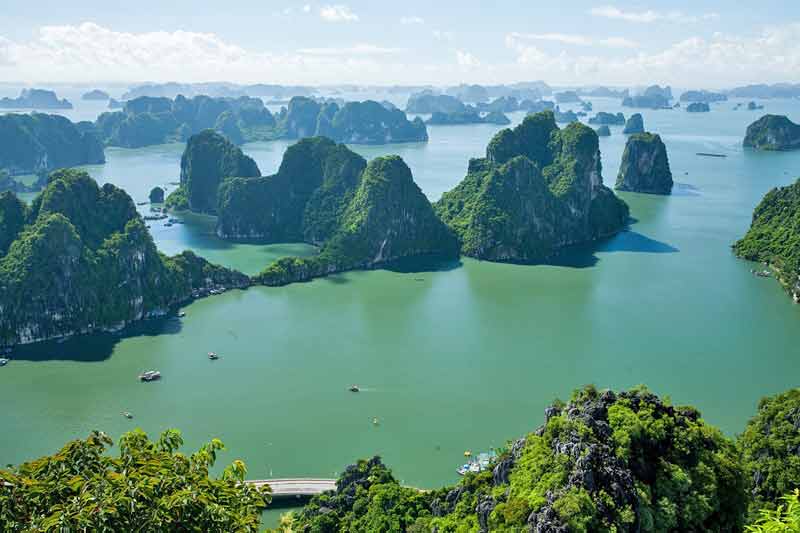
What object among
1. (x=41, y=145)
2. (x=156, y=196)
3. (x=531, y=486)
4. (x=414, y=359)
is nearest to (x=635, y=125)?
(x=156, y=196)

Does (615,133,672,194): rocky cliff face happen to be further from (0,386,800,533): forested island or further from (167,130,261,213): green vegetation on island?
(0,386,800,533): forested island

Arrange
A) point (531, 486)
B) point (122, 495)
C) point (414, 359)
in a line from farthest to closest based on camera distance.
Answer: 1. point (414, 359)
2. point (531, 486)
3. point (122, 495)

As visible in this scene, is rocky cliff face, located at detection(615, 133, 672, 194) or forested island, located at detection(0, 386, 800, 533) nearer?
forested island, located at detection(0, 386, 800, 533)

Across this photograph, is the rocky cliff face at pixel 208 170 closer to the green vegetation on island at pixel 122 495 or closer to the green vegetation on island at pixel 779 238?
the green vegetation on island at pixel 779 238

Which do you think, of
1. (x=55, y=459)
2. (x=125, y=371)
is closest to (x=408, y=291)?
(x=125, y=371)

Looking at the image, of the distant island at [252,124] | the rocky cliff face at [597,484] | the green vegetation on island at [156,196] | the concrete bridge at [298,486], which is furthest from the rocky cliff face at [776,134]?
the concrete bridge at [298,486]

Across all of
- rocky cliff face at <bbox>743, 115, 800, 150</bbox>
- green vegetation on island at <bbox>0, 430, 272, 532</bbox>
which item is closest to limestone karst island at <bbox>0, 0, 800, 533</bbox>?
green vegetation on island at <bbox>0, 430, 272, 532</bbox>

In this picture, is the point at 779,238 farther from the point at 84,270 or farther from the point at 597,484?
the point at 84,270
